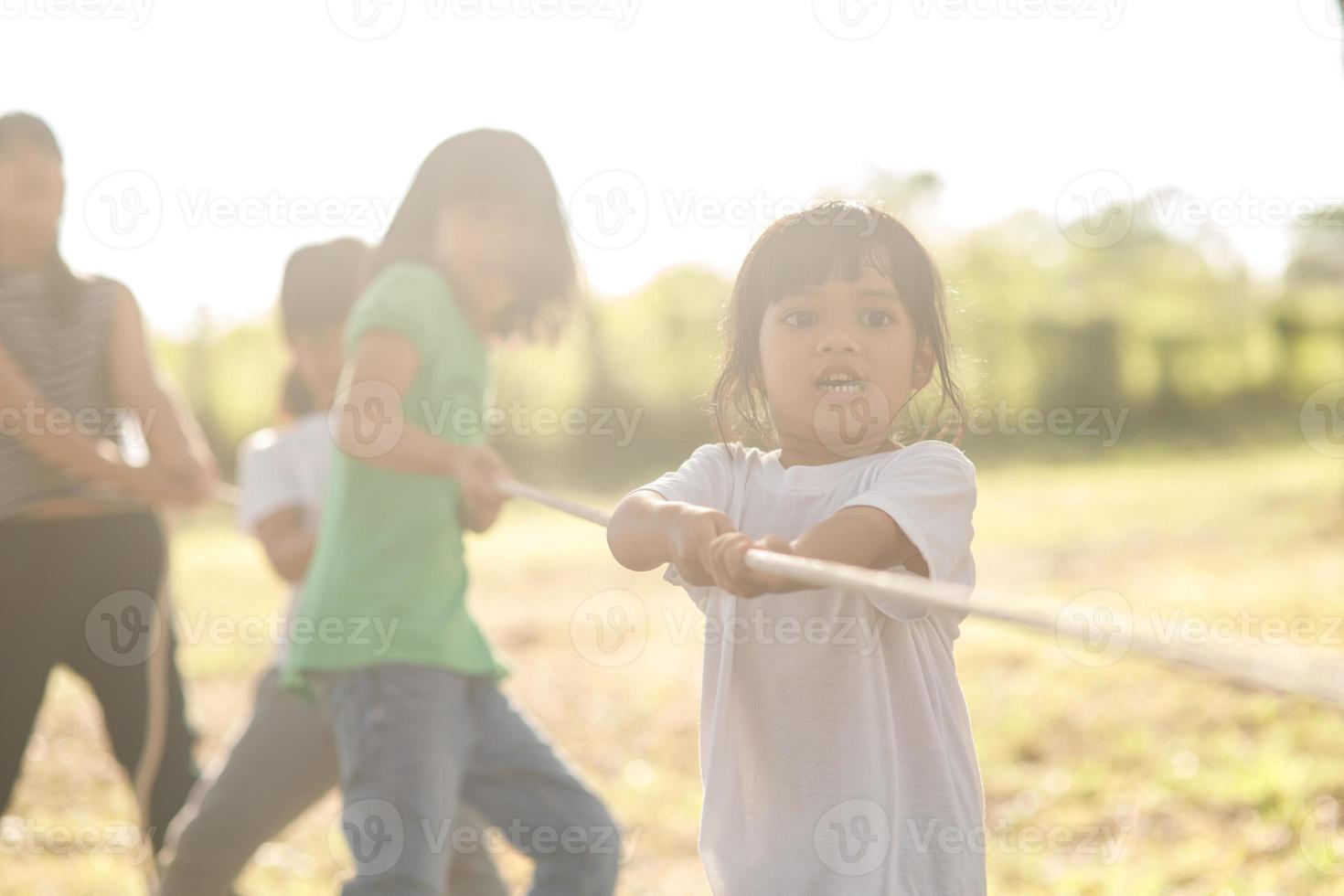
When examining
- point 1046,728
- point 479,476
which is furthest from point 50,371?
point 1046,728

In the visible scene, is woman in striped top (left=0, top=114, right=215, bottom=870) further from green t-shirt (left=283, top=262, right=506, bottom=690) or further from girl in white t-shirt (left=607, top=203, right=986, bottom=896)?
girl in white t-shirt (left=607, top=203, right=986, bottom=896)

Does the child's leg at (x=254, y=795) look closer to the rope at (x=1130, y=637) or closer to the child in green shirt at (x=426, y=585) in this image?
the child in green shirt at (x=426, y=585)

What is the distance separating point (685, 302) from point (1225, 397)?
7442mm

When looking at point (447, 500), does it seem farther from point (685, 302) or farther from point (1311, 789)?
point (685, 302)

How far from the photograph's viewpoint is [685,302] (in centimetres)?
1822

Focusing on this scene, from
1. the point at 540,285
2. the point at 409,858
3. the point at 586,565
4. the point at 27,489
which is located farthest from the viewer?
the point at 586,565

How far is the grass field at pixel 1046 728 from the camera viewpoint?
385cm

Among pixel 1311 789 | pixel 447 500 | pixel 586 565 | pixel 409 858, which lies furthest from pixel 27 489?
pixel 586 565

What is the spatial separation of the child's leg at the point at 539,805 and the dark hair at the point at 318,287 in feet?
4.39

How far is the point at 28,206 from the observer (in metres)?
3.02

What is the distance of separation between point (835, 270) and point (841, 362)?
12cm

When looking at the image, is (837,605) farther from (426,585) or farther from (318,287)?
(318,287)

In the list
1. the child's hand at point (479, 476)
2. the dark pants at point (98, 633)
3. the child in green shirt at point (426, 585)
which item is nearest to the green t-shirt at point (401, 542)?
the child in green shirt at point (426, 585)

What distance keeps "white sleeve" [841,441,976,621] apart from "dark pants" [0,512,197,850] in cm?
206
